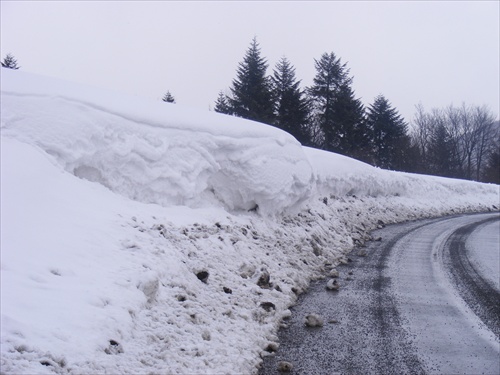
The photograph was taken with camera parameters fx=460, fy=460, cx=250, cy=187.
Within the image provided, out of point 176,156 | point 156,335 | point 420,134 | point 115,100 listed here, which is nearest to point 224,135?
point 176,156

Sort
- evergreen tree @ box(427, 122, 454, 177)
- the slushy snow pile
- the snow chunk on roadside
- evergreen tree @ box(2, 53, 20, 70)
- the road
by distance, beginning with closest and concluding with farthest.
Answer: the slushy snow pile < the road < the snow chunk on roadside < evergreen tree @ box(2, 53, 20, 70) < evergreen tree @ box(427, 122, 454, 177)

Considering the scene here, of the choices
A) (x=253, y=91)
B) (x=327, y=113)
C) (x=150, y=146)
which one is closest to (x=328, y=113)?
(x=327, y=113)

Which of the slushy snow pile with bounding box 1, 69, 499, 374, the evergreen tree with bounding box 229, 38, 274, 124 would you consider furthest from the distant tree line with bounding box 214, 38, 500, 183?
the slushy snow pile with bounding box 1, 69, 499, 374

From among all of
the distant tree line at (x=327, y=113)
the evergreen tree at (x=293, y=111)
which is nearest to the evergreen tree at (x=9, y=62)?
the distant tree line at (x=327, y=113)

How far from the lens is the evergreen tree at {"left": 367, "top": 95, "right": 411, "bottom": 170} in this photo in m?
44.4

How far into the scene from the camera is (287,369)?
4.38 m

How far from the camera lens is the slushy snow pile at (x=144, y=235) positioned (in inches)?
147

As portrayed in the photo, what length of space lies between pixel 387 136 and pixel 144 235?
4299cm

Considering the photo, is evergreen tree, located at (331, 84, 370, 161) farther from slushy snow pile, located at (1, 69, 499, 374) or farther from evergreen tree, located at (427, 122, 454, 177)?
slushy snow pile, located at (1, 69, 499, 374)

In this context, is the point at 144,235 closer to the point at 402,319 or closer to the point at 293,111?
the point at 402,319

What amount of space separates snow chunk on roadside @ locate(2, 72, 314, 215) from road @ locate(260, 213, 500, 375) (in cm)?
251

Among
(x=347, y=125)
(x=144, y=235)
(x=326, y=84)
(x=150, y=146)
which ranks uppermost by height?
(x=326, y=84)

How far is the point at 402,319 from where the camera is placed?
595 cm

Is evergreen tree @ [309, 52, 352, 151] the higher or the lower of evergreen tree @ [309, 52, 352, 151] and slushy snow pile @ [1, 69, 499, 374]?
the higher
